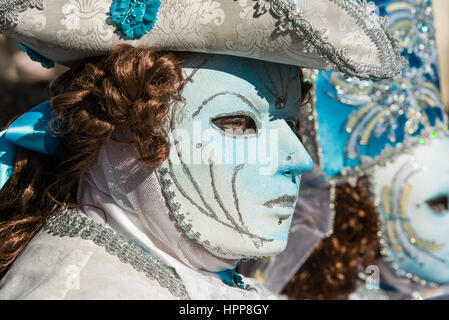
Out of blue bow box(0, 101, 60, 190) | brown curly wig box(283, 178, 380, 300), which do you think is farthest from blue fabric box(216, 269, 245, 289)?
brown curly wig box(283, 178, 380, 300)

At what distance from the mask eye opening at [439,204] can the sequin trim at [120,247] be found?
4.50ft

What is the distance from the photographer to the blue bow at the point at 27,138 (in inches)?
59.6

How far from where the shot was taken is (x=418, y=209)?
2.40 meters

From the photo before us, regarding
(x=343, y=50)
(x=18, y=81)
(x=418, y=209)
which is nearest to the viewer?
(x=343, y=50)

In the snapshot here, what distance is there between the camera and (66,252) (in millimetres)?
1372

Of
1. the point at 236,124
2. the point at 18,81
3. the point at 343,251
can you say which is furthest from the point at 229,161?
the point at 18,81

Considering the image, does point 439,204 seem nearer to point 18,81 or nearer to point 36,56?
point 36,56

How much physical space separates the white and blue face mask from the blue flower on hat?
143 mm

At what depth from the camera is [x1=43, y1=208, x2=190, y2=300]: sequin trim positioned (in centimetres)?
141

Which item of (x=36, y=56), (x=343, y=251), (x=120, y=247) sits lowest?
(x=343, y=251)

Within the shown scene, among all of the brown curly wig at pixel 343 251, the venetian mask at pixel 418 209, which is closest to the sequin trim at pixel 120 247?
the brown curly wig at pixel 343 251

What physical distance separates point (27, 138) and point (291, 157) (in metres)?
0.70

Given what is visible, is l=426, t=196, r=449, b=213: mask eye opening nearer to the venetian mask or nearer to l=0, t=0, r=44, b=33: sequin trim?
the venetian mask
